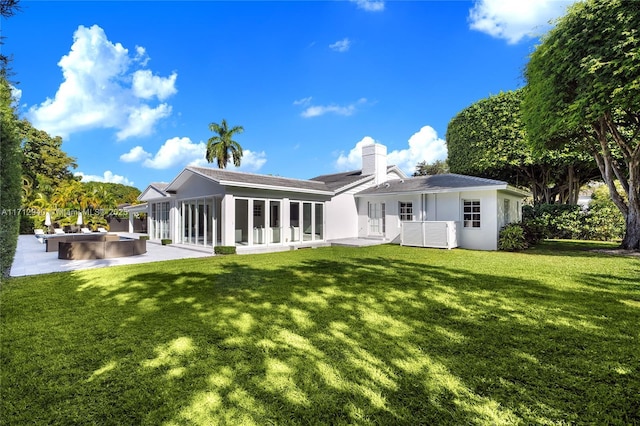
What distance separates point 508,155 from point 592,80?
446 inches

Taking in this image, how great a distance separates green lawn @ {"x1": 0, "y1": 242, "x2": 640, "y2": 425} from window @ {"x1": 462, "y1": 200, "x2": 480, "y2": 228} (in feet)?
24.3

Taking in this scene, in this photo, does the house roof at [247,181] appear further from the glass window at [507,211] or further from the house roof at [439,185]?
the glass window at [507,211]

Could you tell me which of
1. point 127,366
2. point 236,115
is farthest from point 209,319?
point 236,115

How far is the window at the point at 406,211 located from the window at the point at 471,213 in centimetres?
280

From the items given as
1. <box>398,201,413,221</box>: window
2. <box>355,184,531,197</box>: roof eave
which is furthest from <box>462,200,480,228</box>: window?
<box>398,201,413,221</box>: window

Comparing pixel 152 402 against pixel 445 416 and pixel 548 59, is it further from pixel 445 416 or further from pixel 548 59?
pixel 548 59

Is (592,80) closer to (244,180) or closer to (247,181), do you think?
(247,181)

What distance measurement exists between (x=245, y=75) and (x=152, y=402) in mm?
19371

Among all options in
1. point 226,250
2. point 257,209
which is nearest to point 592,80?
point 257,209

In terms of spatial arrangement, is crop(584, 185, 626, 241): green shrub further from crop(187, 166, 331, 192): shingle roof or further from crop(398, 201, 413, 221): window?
crop(187, 166, 331, 192): shingle roof

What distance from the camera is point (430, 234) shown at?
580 inches

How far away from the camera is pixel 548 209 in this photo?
60.5ft

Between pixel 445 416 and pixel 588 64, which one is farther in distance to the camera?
pixel 588 64

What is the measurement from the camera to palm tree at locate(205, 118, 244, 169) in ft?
106
